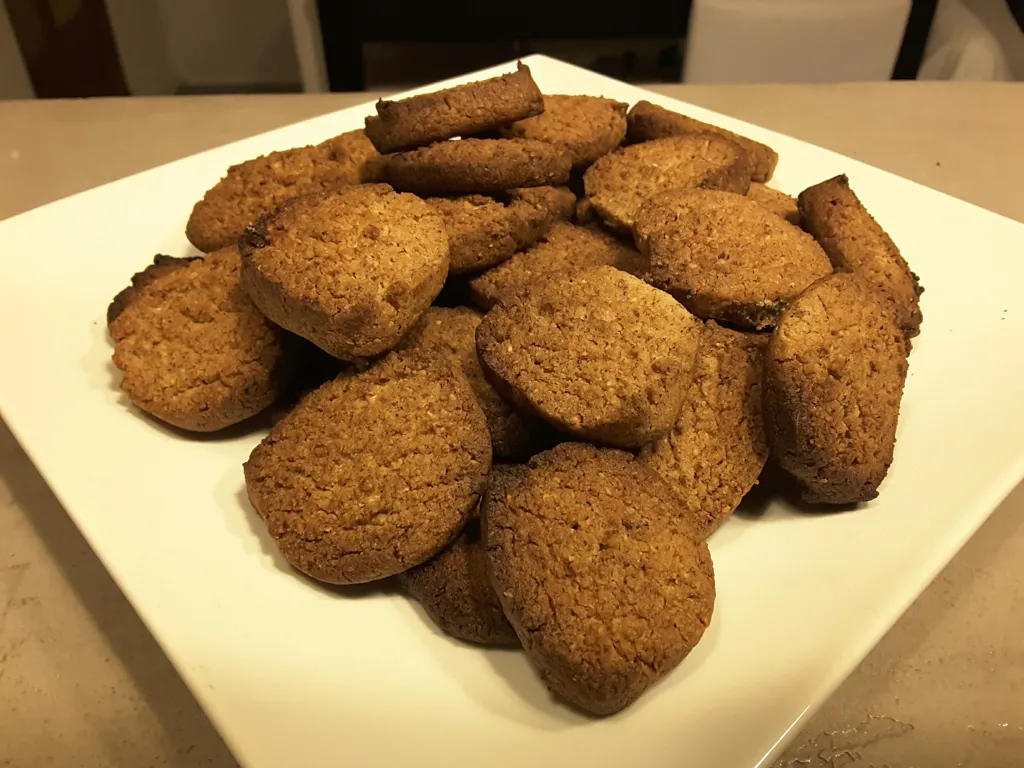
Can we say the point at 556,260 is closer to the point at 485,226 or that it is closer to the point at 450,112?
the point at 485,226

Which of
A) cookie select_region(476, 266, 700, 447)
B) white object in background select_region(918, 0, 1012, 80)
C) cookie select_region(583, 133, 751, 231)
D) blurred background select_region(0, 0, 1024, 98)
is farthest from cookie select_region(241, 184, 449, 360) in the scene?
white object in background select_region(918, 0, 1012, 80)

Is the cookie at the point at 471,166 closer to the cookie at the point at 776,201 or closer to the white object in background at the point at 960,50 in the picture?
the cookie at the point at 776,201

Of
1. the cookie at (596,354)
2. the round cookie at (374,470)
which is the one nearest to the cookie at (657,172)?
the cookie at (596,354)

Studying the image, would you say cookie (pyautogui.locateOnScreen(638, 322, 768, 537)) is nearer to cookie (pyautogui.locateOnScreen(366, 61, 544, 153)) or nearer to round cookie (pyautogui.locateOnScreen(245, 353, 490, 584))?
round cookie (pyautogui.locateOnScreen(245, 353, 490, 584))

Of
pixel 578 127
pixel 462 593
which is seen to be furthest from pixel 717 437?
pixel 578 127

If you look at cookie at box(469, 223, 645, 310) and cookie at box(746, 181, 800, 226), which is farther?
cookie at box(746, 181, 800, 226)

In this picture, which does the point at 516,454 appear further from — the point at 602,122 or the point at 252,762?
the point at 602,122

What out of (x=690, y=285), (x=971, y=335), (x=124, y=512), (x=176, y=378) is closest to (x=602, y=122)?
(x=690, y=285)
